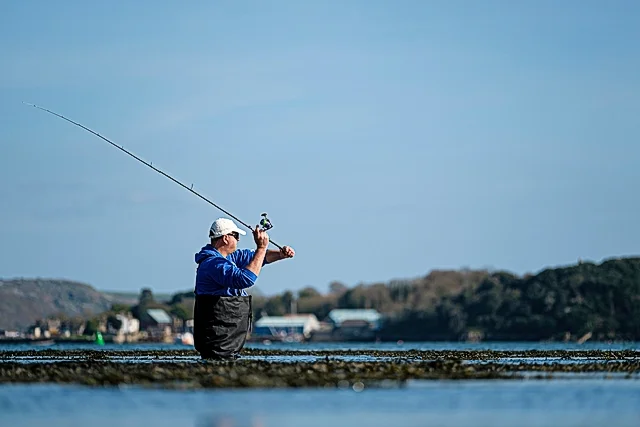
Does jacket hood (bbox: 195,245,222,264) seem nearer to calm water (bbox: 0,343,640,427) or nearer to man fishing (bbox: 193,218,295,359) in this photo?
man fishing (bbox: 193,218,295,359)

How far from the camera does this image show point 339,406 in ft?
44.8

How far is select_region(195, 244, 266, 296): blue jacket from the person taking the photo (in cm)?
2002

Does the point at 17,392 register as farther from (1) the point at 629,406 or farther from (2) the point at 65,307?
(2) the point at 65,307

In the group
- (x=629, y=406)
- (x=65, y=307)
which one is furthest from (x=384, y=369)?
(x=65, y=307)

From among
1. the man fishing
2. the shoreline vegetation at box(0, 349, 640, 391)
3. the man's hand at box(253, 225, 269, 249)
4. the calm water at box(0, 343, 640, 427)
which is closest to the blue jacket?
the man fishing

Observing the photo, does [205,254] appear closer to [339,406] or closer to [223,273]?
[223,273]

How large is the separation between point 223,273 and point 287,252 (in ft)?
4.64

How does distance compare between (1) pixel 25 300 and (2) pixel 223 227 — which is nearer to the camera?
(2) pixel 223 227

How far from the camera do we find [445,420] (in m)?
12.3

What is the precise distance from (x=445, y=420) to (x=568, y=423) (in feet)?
3.82

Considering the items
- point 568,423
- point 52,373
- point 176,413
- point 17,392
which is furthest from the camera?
point 52,373

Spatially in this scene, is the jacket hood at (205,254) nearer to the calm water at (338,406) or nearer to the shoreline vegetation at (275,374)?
the shoreline vegetation at (275,374)

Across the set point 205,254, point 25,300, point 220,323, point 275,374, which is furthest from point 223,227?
point 25,300

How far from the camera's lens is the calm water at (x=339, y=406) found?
12.2 m
